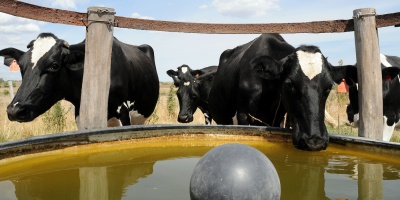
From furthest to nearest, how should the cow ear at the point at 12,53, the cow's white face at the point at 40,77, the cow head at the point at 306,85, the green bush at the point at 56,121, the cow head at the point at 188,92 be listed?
the cow head at the point at 188,92, the green bush at the point at 56,121, the cow ear at the point at 12,53, the cow's white face at the point at 40,77, the cow head at the point at 306,85

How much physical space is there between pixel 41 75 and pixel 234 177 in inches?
151

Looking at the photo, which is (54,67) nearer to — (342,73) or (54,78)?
(54,78)

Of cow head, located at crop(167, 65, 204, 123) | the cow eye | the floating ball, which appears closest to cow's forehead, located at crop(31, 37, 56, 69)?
the cow eye

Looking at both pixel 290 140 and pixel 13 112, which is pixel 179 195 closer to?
pixel 290 140

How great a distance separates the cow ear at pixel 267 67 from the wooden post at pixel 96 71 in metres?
1.52

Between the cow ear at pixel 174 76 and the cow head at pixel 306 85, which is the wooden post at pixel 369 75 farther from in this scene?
the cow ear at pixel 174 76

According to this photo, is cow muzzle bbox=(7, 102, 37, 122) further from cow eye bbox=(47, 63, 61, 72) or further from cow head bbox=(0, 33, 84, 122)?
cow eye bbox=(47, 63, 61, 72)

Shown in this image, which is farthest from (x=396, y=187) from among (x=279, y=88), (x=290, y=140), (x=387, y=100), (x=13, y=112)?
(x=387, y=100)

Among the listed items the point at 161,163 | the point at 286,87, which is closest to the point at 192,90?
the point at 286,87

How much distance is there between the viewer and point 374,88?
13.4ft

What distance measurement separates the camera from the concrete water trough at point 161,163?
2402mm

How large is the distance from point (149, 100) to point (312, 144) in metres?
4.59

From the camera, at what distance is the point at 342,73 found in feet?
14.2

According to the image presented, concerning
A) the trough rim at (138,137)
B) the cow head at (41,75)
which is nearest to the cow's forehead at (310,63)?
the trough rim at (138,137)
